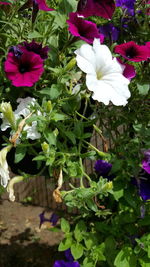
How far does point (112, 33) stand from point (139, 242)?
77 cm

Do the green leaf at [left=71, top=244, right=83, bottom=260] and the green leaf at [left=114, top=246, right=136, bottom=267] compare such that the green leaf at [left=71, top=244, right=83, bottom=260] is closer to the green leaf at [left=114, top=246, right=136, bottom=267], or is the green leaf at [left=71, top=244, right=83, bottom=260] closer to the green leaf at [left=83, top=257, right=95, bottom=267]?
the green leaf at [left=83, top=257, right=95, bottom=267]

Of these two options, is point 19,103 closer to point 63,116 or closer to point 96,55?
point 63,116

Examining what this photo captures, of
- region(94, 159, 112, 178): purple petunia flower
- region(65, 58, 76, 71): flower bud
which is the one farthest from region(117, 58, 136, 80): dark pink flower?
region(94, 159, 112, 178): purple petunia flower

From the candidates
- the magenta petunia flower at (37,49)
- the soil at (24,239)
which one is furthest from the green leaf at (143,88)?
the soil at (24,239)

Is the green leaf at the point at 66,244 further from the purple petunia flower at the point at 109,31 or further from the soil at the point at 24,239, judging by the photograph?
the soil at the point at 24,239

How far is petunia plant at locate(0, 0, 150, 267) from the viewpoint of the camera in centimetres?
82

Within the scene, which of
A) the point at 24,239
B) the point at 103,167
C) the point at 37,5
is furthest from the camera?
the point at 24,239

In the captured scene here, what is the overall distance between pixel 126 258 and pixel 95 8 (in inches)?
36.1

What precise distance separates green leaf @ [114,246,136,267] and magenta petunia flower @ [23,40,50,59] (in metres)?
0.83

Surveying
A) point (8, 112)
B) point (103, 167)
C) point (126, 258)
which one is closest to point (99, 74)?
point (8, 112)

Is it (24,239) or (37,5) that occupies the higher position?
(37,5)

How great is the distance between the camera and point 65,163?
961 millimetres

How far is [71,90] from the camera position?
3.10ft

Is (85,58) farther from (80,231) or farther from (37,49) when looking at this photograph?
(80,231)
